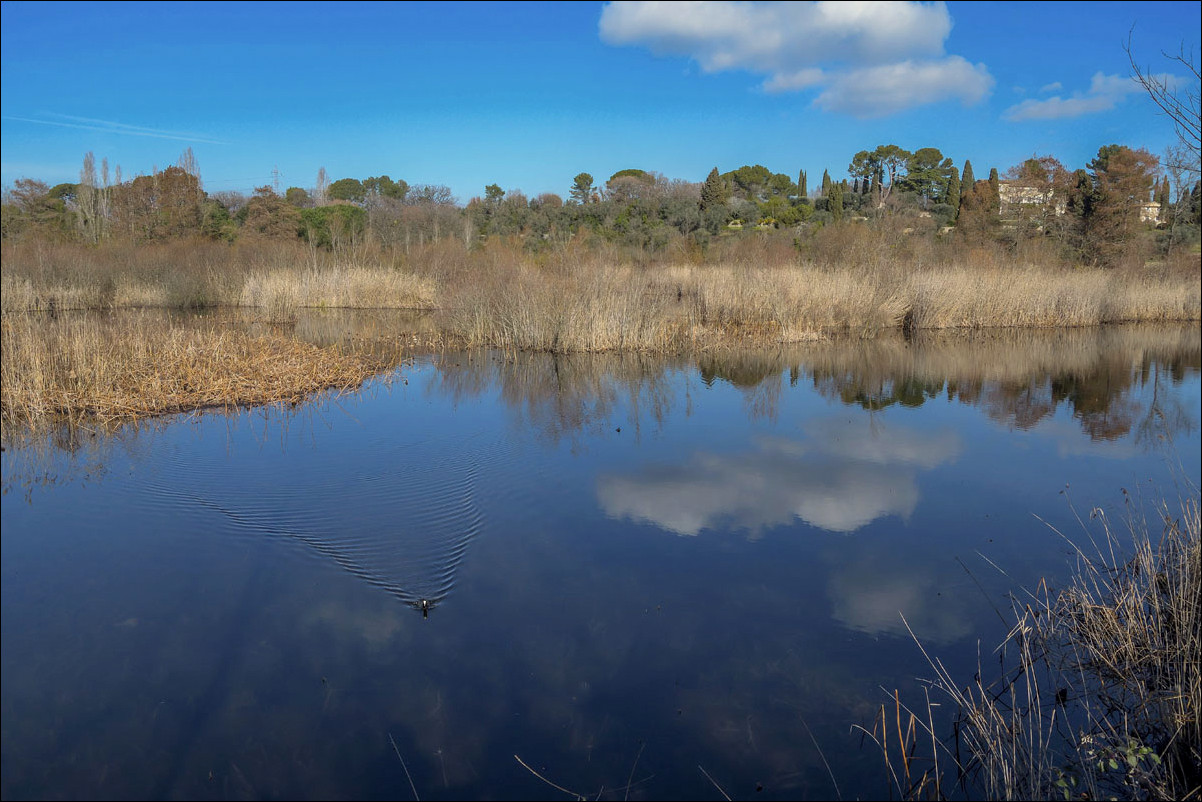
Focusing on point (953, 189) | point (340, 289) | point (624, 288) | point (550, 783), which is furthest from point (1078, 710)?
point (953, 189)

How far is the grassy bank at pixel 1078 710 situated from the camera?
2.82m

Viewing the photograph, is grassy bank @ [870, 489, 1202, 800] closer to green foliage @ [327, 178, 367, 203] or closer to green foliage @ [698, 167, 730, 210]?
green foliage @ [698, 167, 730, 210]

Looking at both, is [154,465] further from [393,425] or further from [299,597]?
[299,597]

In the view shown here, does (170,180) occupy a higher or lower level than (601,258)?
higher

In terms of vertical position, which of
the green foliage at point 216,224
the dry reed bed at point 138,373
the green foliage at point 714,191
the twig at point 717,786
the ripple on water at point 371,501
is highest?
the green foliage at point 714,191

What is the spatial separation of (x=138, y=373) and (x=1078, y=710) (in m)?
9.30

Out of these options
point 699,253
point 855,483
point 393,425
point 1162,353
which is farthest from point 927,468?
point 699,253

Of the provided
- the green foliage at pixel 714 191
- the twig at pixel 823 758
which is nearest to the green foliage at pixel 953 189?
the green foliage at pixel 714 191

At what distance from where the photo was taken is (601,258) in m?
15.9

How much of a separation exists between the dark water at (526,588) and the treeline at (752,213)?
13846mm

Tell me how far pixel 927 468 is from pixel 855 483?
0.98 meters

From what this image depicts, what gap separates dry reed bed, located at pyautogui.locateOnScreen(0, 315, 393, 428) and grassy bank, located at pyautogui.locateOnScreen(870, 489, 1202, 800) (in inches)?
307

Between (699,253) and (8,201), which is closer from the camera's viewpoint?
(8,201)

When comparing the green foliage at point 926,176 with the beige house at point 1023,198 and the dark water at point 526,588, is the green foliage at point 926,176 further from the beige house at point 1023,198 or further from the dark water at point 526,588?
the dark water at point 526,588
